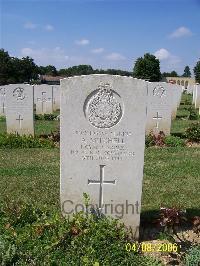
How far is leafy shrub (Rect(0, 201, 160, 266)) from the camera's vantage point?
13.9ft

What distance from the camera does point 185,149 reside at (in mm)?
11031

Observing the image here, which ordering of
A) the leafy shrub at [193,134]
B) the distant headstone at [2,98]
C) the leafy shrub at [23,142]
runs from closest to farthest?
the leafy shrub at [23,142] < the leafy shrub at [193,134] < the distant headstone at [2,98]

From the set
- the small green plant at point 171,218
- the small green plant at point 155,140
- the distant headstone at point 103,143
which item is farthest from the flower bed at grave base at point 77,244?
the small green plant at point 155,140

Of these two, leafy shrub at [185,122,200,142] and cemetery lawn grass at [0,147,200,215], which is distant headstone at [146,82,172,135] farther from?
cemetery lawn grass at [0,147,200,215]

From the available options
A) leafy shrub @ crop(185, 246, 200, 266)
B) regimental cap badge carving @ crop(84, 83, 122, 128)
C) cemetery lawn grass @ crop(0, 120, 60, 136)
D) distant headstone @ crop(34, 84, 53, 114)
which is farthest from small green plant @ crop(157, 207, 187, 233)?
distant headstone @ crop(34, 84, 53, 114)

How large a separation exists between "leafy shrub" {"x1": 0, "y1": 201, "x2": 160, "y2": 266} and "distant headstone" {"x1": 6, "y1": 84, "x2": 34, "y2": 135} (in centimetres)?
711

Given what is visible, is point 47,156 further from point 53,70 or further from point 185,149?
point 53,70

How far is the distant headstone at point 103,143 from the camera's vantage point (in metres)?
4.71

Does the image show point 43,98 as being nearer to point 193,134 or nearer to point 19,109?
point 19,109

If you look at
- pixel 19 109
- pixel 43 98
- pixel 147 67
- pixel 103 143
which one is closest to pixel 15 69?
pixel 147 67

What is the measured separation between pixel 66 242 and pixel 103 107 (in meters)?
1.64

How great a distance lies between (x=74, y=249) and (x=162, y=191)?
3073 millimetres

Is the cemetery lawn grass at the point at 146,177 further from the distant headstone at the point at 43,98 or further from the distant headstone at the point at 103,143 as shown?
the distant headstone at the point at 43,98

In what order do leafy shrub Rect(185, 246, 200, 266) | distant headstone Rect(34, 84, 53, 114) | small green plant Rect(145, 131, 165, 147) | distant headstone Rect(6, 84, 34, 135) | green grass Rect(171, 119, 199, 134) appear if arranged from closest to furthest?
1. leafy shrub Rect(185, 246, 200, 266)
2. small green plant Rect(145, 131, 165, 147)
3. distant headstone Rect(6, 84, 34, 135)
4. green grass Rect(171, 119, 199, 134)
5. distant headstone Rect(34, 84, 53, 114)
